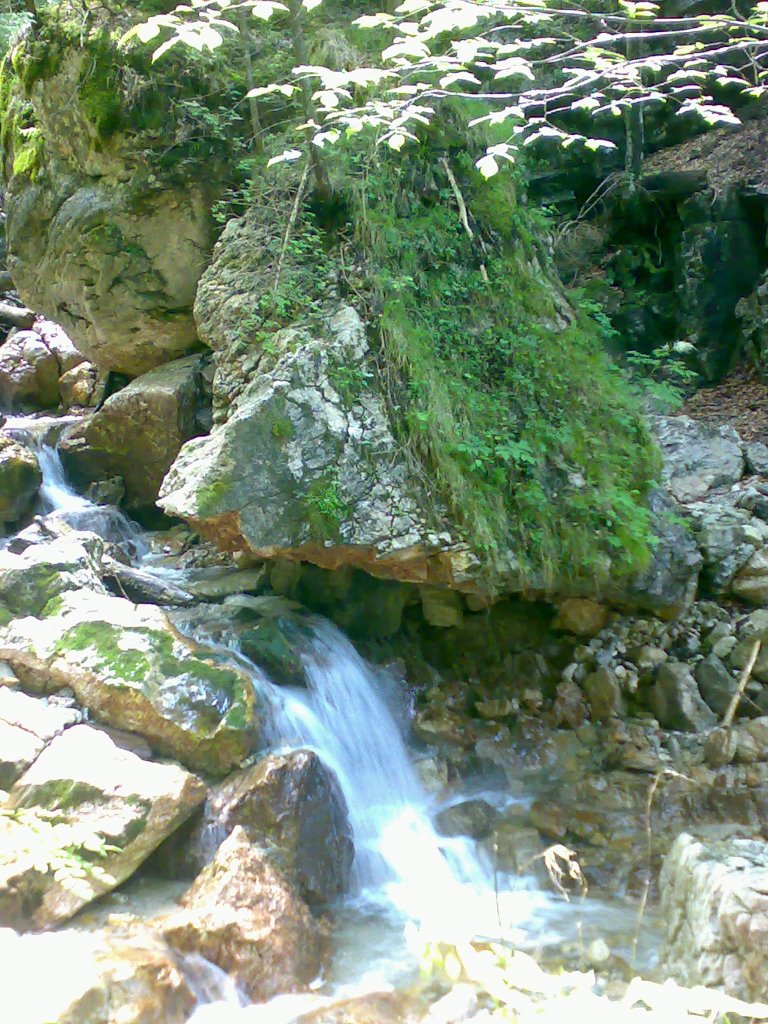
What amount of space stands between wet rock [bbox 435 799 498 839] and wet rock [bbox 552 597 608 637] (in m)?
1.89

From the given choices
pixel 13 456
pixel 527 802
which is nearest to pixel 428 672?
pixel 527 802

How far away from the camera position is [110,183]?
299 inches

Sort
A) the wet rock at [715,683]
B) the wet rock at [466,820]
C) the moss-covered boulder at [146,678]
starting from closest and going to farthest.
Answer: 1. the moss-covered boulder at [146,678]
2. the wet rock at [466,820]
3. the wet rock at [715,683]

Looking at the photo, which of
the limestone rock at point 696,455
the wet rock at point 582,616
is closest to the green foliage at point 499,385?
the wet rock at point 582,616

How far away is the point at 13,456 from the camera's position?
25.5 feet

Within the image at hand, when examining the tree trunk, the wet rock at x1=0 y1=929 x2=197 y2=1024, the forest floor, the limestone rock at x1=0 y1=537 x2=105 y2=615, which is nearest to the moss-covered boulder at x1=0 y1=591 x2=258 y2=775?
the limestone rock at x1=0 y1=537 x2=105 y2=615

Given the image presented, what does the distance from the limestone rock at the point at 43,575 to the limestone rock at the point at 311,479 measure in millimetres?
798

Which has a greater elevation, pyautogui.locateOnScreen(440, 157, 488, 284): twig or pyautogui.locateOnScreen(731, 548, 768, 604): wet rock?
pyautogui.locateOnScreen(440, 157, 488, 284): twig

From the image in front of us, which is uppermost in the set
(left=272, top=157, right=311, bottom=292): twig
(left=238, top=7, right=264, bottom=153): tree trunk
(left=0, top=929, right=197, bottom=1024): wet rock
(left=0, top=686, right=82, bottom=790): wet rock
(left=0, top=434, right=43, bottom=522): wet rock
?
(left=238, top=7, right=264, bottom=153): tree trunk

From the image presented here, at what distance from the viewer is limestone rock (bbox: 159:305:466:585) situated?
16.6 feet

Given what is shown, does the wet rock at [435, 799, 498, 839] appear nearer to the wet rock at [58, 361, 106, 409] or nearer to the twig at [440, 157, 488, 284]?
the twig at [440, 157, 488, 284]

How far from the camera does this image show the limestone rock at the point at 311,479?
5.07 meters

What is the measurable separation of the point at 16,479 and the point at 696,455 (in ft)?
21.8

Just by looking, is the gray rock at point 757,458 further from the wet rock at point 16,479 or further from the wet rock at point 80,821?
the wet rock at point 16,479
